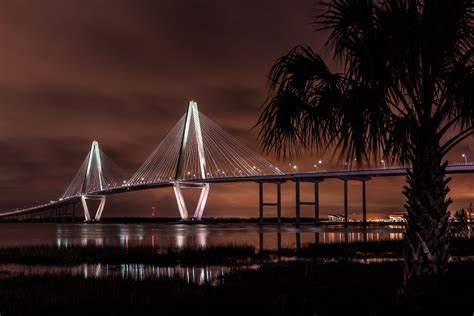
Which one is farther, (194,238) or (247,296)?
(194,238)

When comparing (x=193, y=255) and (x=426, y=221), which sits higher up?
(x=426, y=221)

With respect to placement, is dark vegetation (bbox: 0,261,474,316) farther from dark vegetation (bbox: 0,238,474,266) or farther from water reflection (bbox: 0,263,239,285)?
dark vegetation (bbox: 0,238,474,266)

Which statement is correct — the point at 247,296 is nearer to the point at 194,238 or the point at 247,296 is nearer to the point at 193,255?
the point at 193,255

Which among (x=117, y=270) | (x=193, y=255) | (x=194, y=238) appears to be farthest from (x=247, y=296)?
(x=194, y=238)

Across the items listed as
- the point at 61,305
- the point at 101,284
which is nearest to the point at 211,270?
the point at 101,284

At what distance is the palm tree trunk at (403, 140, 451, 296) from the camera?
8172 mm

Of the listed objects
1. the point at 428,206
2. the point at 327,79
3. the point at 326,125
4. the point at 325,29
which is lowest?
the point at 428,206

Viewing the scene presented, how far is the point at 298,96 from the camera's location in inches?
339

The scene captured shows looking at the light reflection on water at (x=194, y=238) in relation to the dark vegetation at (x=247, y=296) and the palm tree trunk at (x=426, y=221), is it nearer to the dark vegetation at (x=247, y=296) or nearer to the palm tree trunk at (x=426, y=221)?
the dark vegetation at (x=247, y=296)

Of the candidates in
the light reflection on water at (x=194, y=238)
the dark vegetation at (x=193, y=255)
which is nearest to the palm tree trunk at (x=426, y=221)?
the dark vegetation at (x=193, y=255)

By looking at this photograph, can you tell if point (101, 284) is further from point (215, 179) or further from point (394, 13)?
point (215, 179)

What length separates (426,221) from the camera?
27.3 feet

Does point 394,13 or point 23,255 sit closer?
point 394,13

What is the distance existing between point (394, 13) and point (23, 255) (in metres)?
22.0
